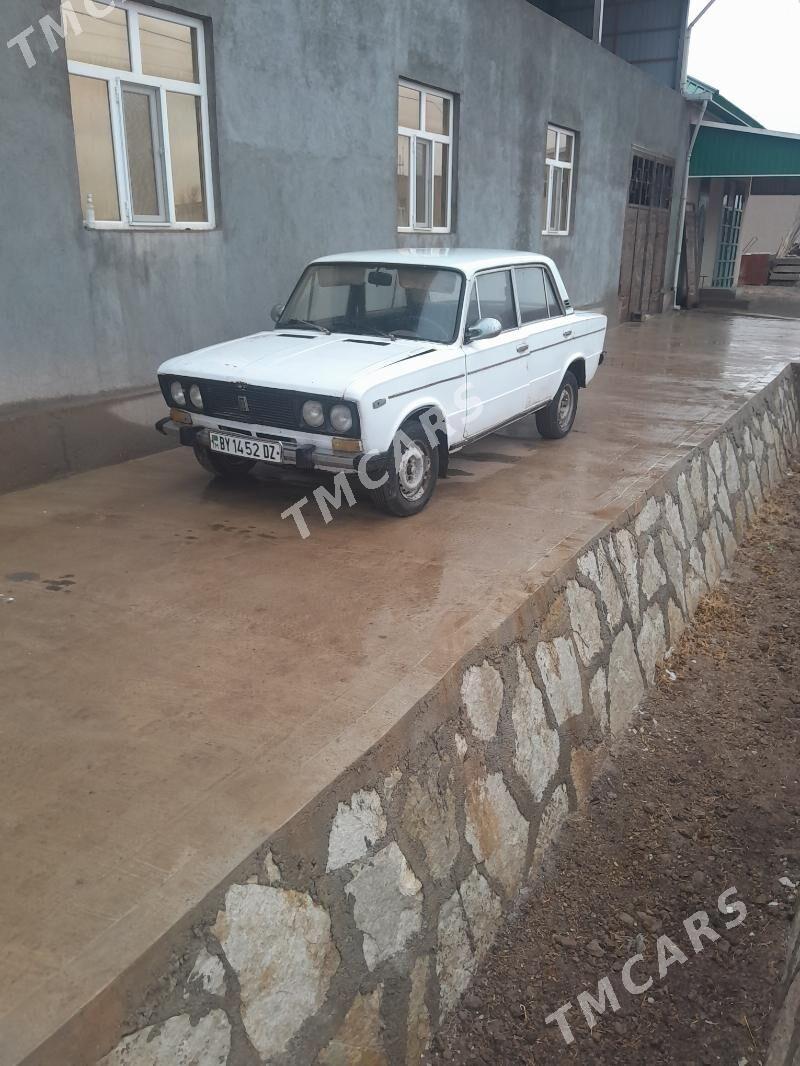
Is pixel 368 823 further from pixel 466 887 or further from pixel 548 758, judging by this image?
pixel 548 758

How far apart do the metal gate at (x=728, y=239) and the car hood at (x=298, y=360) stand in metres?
20.8

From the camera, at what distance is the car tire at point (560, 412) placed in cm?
742

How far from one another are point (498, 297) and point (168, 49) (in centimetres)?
329

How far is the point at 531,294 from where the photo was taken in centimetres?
690

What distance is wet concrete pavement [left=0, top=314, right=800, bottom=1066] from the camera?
91.1 inches

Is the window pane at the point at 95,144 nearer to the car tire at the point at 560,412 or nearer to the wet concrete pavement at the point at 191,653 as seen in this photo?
the wet concrete pavement at the point at 191,653

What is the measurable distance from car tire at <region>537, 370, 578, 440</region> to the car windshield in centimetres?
184

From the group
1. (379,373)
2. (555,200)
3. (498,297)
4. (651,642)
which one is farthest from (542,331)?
(555,200)

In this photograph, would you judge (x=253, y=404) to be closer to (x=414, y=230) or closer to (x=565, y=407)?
(x=565, y=407)

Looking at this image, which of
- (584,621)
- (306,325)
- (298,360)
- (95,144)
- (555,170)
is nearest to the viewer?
(584,621)

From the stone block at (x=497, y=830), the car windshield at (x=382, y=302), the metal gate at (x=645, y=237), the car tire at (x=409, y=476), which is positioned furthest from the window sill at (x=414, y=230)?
the stone block at (x=497, y=830)

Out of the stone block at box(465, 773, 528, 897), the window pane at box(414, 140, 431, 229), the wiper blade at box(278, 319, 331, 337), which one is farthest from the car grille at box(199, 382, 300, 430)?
the window pane at box(414, 140, 431, 229)

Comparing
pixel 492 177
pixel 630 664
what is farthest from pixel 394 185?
pixel 630 664

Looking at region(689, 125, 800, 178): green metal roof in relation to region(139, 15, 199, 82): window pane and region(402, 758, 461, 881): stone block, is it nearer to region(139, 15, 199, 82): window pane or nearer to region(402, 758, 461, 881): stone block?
region(139, 15, 199, 82): window pane
